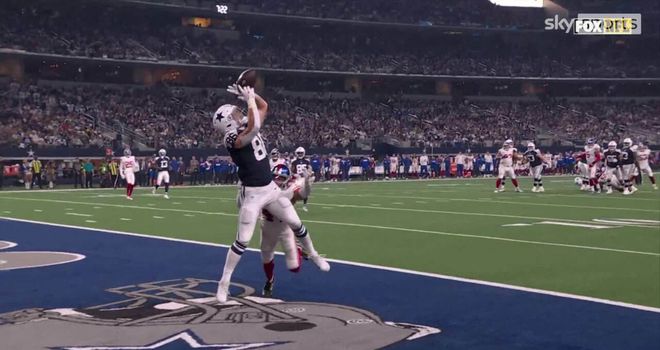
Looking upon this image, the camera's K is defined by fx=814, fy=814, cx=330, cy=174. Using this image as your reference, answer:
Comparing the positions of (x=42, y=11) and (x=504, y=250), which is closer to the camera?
(x=504, y=250)

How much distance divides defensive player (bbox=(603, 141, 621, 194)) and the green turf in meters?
0.91

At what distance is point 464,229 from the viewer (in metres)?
14.8

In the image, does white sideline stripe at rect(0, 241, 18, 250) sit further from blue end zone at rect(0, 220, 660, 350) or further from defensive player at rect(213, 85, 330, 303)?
defensive player at rect(213, 85, 330, 303)

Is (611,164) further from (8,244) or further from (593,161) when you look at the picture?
(8,244)

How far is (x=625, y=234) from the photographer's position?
538 inches

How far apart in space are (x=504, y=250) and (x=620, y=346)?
19.0 ft

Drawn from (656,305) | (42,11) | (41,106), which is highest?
(42,11)

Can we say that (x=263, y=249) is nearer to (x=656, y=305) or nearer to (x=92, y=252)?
(x=656, y=305)

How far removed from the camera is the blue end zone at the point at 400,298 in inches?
245

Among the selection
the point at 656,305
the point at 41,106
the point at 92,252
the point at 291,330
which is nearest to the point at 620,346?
the point at 656,305

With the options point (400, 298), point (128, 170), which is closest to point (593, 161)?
point (128, 170)

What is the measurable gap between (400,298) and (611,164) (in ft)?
61.5

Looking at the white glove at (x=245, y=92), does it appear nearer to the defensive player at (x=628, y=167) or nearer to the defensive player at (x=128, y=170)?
the defensive player at (x=128, y=170)

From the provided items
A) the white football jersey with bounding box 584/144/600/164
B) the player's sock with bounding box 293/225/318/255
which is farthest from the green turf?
the player's sock with bounding box 293/225/318/255
